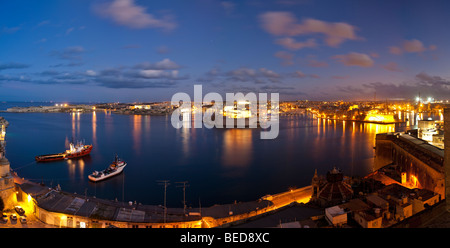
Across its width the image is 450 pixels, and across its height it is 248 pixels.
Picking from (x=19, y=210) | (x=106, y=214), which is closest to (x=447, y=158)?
(x=106, y=214)

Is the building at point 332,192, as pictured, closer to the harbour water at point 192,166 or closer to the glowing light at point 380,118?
the harbour water at point 192,166

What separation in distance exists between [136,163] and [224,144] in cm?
636

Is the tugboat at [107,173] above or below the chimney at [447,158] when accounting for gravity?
below

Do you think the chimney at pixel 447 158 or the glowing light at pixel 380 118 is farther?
the glowing light at pixel 380 118

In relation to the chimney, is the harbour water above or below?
below

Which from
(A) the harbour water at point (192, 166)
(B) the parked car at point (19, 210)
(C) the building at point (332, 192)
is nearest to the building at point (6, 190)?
(B) the parked car at point (19, 210)

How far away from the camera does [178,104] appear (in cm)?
6650

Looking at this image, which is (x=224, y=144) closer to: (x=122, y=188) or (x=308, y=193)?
(x=122, y=188)

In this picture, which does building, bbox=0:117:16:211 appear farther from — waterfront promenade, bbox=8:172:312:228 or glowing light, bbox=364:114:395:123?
glowing light, bbox=364:114:395:123

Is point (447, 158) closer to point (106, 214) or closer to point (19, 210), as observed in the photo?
point (106, 214)

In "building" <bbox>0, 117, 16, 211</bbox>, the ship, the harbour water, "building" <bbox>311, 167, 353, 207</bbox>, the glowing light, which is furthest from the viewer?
the glowing light

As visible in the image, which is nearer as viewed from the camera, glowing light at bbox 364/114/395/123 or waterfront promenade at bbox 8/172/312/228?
waterfront promenade at bbox 8/172/312/228

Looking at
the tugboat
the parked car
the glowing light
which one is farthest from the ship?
the glowing light
